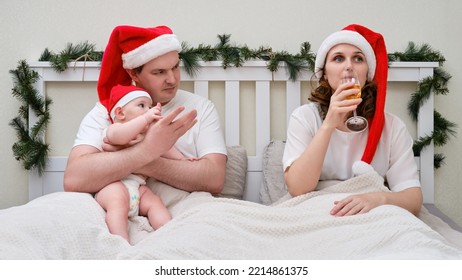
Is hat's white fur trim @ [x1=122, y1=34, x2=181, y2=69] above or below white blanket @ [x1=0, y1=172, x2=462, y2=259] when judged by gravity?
above

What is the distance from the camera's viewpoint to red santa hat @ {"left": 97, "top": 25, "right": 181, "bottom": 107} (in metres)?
1.75

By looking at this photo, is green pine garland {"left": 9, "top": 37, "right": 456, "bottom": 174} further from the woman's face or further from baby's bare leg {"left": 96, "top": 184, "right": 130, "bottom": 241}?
baby's bare leg {"left": 96, "top": 184, "right": 130, "bottom": 241}

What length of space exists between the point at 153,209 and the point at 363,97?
784mm

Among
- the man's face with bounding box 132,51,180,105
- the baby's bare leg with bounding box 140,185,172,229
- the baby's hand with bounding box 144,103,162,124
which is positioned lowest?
the baby's bare leg with bounding box 140,185,172,229

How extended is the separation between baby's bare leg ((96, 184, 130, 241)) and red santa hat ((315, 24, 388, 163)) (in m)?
0.76

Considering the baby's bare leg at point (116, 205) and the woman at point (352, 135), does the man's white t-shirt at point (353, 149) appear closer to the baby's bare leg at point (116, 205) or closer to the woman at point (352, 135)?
the woman at point (352, 135)

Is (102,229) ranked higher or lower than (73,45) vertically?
lower

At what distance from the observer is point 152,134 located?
1544mm

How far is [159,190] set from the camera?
5.62ft

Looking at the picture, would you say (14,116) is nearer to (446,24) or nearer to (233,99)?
(233,99)

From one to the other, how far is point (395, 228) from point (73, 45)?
1.60 metres

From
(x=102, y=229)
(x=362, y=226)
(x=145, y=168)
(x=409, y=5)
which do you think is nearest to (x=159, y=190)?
(x=145, y=168)

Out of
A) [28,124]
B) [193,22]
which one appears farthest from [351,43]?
[28,124]

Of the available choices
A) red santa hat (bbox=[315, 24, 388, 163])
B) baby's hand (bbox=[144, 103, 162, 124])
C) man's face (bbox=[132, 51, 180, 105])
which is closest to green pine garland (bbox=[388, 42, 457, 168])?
red santa hat (bbox=[315, 24, 388, 163])
